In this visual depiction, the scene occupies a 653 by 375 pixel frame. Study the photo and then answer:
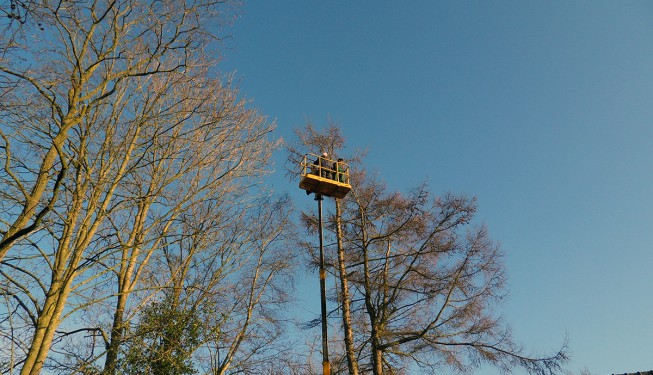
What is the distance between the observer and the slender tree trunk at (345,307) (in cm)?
1231

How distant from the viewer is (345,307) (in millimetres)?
13117

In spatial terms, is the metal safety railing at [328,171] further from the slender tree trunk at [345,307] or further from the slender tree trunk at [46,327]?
the slender tree trunk at [46,327]

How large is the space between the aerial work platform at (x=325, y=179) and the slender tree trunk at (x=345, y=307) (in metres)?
2.61

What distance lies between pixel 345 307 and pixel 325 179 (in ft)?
12.8

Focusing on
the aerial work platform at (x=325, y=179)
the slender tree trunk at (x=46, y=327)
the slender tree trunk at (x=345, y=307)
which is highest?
the aerial work platform at (x=325, y=179)

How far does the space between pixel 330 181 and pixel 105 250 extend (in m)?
6.28

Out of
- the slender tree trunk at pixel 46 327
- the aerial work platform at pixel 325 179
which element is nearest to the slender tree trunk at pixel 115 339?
the slender tree trunk at pixel 46 327

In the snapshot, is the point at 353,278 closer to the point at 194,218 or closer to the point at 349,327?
the point at 349,327

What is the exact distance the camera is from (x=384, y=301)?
13305mm

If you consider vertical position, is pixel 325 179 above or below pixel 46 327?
above

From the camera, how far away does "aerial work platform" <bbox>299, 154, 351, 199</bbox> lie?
38.0 ft

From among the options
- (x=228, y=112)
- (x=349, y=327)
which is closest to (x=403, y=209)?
→ (x=349, y=327)

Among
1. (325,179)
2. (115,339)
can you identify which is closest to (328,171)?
(325,179)

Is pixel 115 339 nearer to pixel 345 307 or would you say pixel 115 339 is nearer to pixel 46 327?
pixel 46 327
